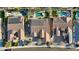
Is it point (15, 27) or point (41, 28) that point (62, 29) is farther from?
point (15, 27)

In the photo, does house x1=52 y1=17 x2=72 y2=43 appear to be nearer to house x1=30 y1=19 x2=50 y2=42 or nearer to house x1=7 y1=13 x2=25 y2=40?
house x1=30 y1=19 x2=50 y2=42

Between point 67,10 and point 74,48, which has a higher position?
point 67,10

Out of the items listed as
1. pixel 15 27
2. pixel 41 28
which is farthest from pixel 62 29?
pixel 15 27

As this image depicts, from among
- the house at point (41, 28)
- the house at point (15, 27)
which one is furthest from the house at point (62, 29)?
the house at point (15, 27)

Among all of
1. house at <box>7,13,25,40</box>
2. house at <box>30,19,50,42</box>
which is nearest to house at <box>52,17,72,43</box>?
house at <box>30,19,50,42</box>

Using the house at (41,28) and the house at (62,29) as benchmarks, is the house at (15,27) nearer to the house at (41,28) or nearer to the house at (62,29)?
the house at (41,28)

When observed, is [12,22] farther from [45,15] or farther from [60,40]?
[60,40]

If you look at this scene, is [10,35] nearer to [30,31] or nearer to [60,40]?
[30,31]
